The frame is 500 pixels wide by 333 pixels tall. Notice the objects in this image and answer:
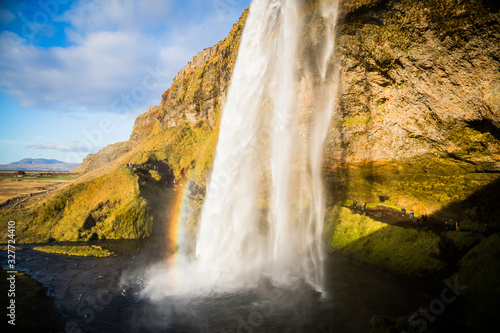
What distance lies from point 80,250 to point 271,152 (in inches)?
770

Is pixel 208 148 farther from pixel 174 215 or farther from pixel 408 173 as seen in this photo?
pixel 408 173

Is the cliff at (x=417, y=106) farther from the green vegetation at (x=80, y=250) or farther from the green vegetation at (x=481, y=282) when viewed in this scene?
the green vegetation at (x=80, y=250)

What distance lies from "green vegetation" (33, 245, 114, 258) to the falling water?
8.16 metres

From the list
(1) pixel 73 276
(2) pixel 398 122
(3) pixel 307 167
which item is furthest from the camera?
(3) pixel 307 167

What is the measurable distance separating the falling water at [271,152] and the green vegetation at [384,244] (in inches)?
84.9

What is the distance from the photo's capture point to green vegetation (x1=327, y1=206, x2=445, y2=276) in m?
13.2

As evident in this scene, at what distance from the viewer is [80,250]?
19.9m

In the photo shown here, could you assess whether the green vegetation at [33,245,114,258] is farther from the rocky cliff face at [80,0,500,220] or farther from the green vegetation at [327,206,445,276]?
the rocky cliff face at [80,0,500,220]

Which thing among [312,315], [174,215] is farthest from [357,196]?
[174,215]

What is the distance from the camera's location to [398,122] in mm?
16141

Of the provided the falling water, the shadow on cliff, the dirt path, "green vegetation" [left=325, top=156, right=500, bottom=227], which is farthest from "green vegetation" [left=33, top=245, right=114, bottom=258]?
the shadow on cliff

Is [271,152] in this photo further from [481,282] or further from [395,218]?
[481,282]

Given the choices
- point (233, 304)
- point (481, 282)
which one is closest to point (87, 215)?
point (233, 304)

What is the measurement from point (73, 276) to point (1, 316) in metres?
6.32
